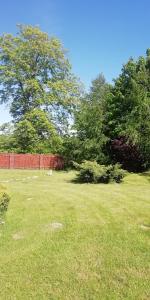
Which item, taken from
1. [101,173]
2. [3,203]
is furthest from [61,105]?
[3,203]

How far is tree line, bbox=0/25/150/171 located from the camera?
32.2m

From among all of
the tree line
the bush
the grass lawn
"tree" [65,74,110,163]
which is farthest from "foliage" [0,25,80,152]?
the grass lawn

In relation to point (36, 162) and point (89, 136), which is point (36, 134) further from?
point (89, 136)

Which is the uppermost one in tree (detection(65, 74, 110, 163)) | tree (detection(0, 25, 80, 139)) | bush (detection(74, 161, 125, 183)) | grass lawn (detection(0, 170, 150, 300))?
tree (detection(0, 25, 80, 139))

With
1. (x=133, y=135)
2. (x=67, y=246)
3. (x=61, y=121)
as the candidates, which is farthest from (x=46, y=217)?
(x=61, y=121)

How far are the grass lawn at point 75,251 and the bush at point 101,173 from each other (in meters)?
7.46

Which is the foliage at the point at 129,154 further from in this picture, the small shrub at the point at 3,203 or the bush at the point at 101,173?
the small shrub at the point at 3,203

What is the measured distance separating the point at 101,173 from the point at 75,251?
12.8 meters

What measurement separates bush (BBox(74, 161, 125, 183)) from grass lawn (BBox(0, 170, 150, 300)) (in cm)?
746

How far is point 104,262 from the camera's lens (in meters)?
7.73

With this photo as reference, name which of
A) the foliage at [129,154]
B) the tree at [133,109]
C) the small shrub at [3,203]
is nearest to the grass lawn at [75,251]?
the small shrub at [3,203]

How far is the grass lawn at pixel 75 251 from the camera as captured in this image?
6.56 meters

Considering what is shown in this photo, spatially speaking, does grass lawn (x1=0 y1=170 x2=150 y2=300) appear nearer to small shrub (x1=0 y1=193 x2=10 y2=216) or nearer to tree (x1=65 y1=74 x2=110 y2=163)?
small shrub (x1=0 y1=193 x2=10 y2=216)

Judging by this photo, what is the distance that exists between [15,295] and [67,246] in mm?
2494
